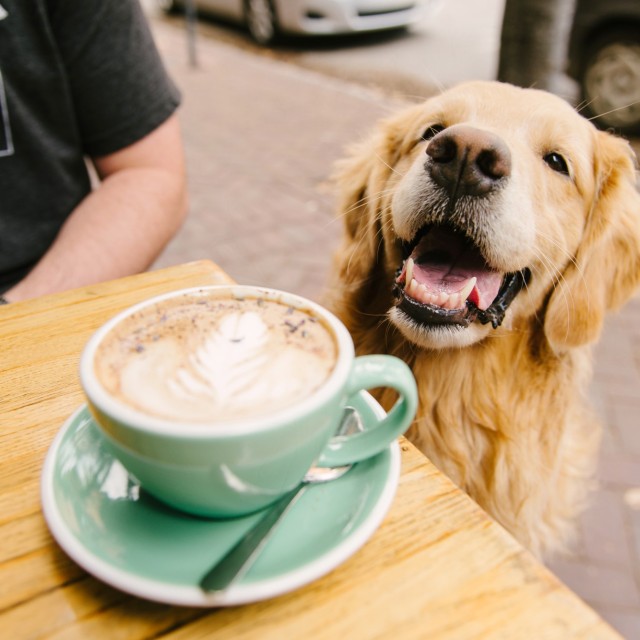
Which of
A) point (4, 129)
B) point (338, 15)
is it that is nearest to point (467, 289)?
point (4, 129)

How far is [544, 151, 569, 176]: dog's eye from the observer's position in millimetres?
1672

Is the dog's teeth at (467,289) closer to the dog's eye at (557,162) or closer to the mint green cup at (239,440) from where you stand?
the dog's eye at (557,162)

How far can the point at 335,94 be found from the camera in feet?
23.3

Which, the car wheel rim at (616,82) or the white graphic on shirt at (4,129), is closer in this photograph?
the white graphic on shirt at (4,129)

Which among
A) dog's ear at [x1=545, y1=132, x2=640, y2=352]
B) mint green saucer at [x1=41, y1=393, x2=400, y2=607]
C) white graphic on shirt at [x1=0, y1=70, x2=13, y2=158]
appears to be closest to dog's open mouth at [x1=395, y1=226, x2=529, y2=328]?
dog's ear at [x1=545, y1=132, x2=640, y2=352]

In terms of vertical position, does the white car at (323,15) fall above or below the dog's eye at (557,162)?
below

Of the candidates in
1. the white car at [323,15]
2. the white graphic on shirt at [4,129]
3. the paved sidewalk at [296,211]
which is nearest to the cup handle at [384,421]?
the white graphic on shirt at [4,129]

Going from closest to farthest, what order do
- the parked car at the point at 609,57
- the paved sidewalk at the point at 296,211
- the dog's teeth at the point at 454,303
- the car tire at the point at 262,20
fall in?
the dog's teeth at the point at 454,303
the paved sidewalk at the point at 296,211
the parked car at the point at 609,57
the car tire at the point at 262,20

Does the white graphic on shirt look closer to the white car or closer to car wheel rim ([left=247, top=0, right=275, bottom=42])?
the white car

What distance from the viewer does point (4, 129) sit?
1600 mm

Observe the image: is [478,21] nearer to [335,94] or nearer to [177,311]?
[335,94]

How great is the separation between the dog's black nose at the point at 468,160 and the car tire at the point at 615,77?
4.46m

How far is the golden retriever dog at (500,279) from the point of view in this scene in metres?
1.55

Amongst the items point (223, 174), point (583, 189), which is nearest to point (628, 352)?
point (583, 189)
